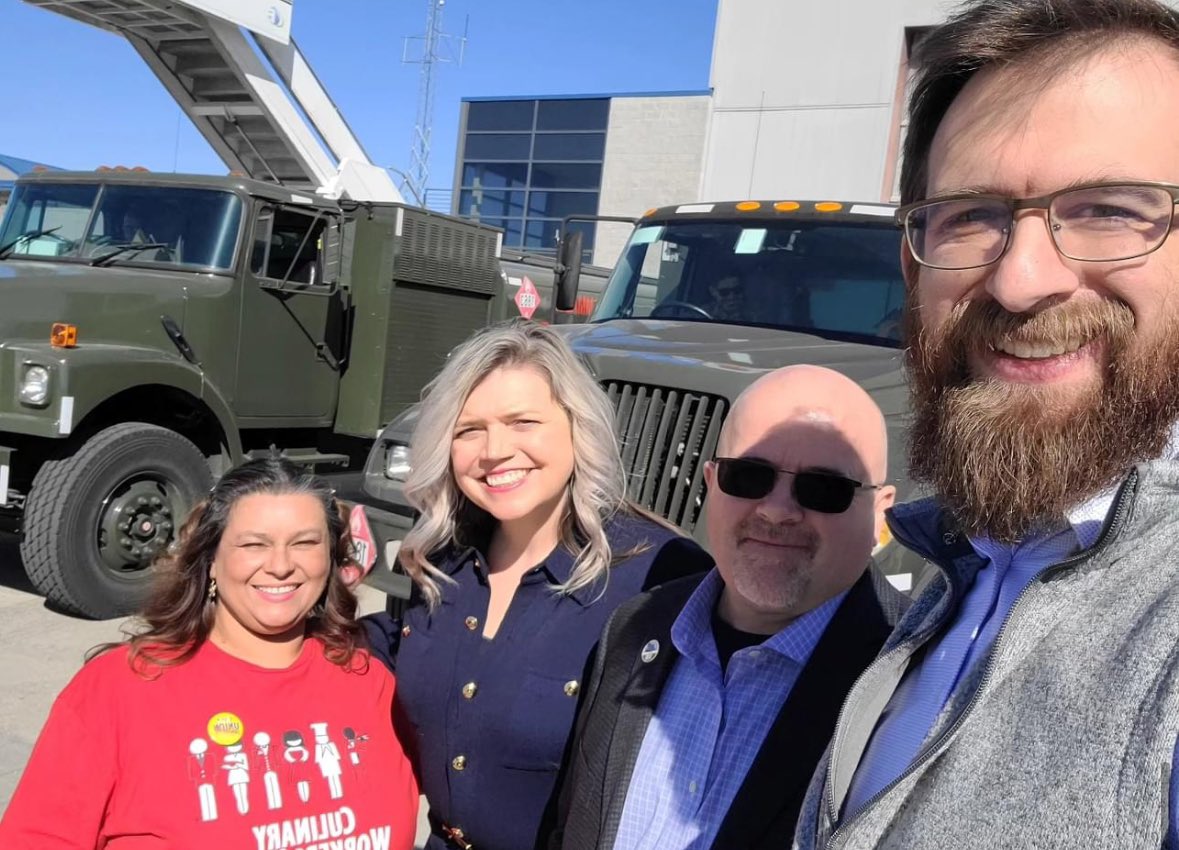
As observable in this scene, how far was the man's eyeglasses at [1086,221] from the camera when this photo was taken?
3.14ft

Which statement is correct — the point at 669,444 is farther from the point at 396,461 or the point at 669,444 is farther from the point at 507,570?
the point at 507,570

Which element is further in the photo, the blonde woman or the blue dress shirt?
the blonde woman

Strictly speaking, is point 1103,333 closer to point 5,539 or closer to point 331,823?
point 331,823

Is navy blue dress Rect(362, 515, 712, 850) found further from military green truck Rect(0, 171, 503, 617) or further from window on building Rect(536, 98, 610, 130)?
window on building Rect(536, 98, 610, 130)

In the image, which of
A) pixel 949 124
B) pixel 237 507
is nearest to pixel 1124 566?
pixel 949 124

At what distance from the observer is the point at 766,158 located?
1465 cm

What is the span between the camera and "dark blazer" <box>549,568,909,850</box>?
4.40ft

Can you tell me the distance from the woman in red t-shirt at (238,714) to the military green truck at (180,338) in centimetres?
336

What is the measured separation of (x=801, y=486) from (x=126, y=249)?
18.6 feet

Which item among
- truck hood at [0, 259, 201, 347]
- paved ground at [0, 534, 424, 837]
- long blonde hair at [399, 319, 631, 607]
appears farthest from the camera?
truck hood at [0, 259, 201, 347]

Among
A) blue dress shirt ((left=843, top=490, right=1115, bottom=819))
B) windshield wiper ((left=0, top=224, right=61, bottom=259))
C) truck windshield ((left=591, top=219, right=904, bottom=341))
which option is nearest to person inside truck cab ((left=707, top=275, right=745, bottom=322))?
truck windshield ((left=591, top=219, right=904, bottom=341))

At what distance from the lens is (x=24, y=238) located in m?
6.38

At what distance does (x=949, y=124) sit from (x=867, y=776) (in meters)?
0.73

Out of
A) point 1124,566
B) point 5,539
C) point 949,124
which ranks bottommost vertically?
point 5,539
